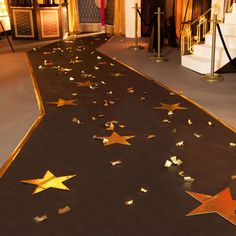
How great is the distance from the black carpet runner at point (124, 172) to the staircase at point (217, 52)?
1514 mm

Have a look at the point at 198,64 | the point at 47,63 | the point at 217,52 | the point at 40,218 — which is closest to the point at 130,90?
the point at 198,64

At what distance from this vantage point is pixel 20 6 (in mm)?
10312

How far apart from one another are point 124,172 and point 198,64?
12.0ft

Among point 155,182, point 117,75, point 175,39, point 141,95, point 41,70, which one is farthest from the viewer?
point 175,39

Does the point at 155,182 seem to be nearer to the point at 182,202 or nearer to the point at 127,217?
the point at 182,202

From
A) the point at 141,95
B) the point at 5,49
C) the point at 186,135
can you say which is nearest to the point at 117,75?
the point at 141,95

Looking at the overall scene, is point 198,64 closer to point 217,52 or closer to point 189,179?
point 217,52

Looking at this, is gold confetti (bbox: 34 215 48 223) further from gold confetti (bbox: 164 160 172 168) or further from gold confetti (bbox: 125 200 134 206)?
gold confetti (bbox: 164 160 172 168)

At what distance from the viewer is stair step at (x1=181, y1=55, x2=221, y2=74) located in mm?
5660

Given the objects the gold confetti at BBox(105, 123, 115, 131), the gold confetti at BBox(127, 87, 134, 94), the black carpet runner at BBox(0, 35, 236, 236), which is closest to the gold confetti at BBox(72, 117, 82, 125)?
the black carpet runner at BBox(0, 35, 236, 236)

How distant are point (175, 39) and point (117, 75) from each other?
3.44 m

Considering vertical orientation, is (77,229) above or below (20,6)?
below

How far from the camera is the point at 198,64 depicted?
5.80 m

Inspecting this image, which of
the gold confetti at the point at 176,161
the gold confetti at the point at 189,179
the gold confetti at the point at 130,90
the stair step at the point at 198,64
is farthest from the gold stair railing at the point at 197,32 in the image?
the gold confetti at the point at 189,179
